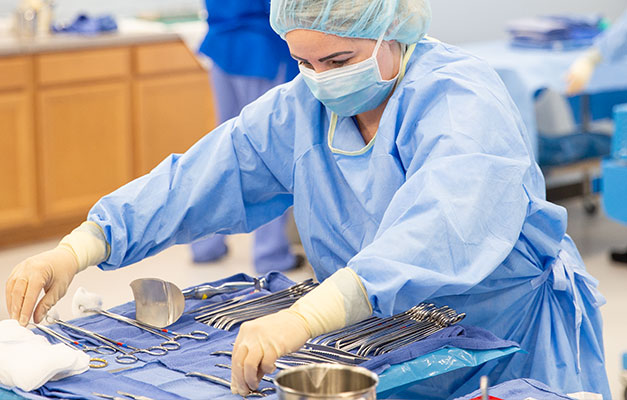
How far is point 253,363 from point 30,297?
1.74 ft

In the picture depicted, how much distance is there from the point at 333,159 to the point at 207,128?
3.27 m

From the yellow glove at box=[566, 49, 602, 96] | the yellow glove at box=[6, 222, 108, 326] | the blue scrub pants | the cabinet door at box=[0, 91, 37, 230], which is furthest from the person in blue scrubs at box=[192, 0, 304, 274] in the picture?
the yellow glove at box=[6, 222, 108, 326]

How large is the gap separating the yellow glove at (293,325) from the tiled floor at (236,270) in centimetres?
195

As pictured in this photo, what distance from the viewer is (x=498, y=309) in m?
1.77

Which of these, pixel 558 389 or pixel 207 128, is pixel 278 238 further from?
pixel 558 389

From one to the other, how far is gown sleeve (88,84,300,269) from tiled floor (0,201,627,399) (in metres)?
1.60

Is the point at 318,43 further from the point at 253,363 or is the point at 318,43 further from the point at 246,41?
the point at 246,41

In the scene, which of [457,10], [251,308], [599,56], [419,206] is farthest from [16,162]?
[419,206]

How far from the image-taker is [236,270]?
161 inches

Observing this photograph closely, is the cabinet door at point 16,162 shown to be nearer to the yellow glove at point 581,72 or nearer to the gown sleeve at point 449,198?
the yellow glove at point 581,72

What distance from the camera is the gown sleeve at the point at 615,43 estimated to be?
156 inches

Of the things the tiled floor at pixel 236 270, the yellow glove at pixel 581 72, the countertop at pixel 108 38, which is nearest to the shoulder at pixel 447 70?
the tiled floor at pixel 236 270

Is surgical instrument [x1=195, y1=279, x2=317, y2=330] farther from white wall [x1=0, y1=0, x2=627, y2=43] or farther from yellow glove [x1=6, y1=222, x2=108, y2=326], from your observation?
white wall [x1=0, y1=0, x2=627, y2=43]

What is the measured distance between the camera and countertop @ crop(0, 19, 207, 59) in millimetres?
4250
